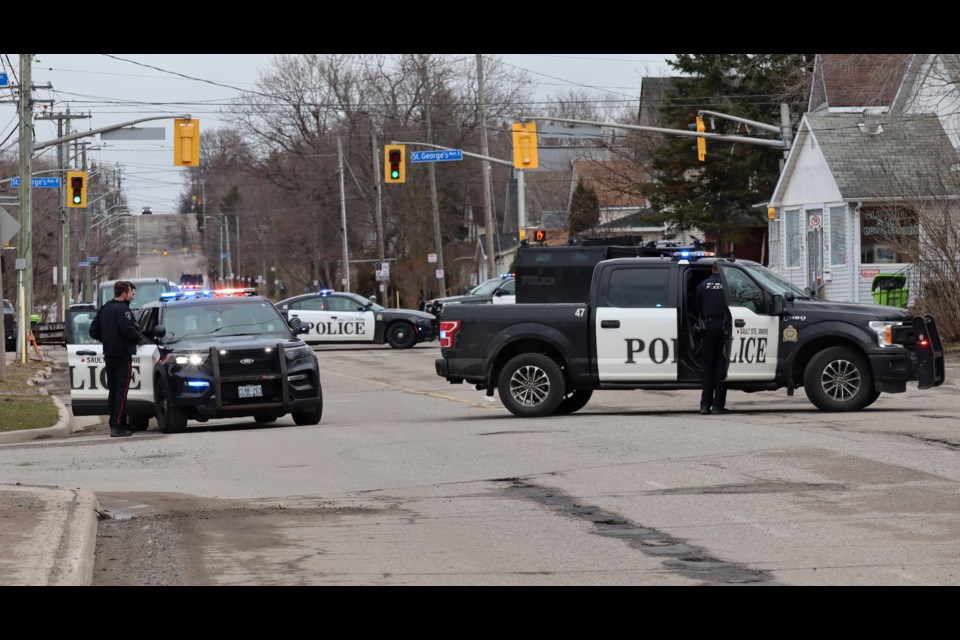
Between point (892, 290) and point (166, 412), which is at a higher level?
point (892, 290)

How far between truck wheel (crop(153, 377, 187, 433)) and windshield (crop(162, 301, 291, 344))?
0.71m

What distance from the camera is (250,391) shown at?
18.2 m

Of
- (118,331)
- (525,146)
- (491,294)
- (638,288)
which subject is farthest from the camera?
(491,294)

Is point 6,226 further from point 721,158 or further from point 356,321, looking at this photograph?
point 721,158

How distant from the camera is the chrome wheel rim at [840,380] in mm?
17594

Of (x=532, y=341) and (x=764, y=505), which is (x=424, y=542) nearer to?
(x=764, y=505)

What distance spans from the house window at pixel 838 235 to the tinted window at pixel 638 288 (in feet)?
82.7

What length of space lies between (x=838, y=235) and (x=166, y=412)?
2889 centimetres

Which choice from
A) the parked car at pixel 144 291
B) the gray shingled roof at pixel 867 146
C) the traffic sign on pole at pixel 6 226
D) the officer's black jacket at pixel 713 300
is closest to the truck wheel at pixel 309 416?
the officer's black jacket at pixel 713 300

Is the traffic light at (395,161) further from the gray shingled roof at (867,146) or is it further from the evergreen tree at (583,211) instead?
the evergreen tree at (583,211)

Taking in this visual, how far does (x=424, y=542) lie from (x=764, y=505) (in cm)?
282

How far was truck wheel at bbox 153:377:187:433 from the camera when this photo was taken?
18.3 metres

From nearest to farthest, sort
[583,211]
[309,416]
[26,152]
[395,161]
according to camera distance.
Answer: [309,416] < [26,152] < [395,161] < [583,211]

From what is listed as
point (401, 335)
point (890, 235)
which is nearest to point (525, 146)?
point (401, 335)
